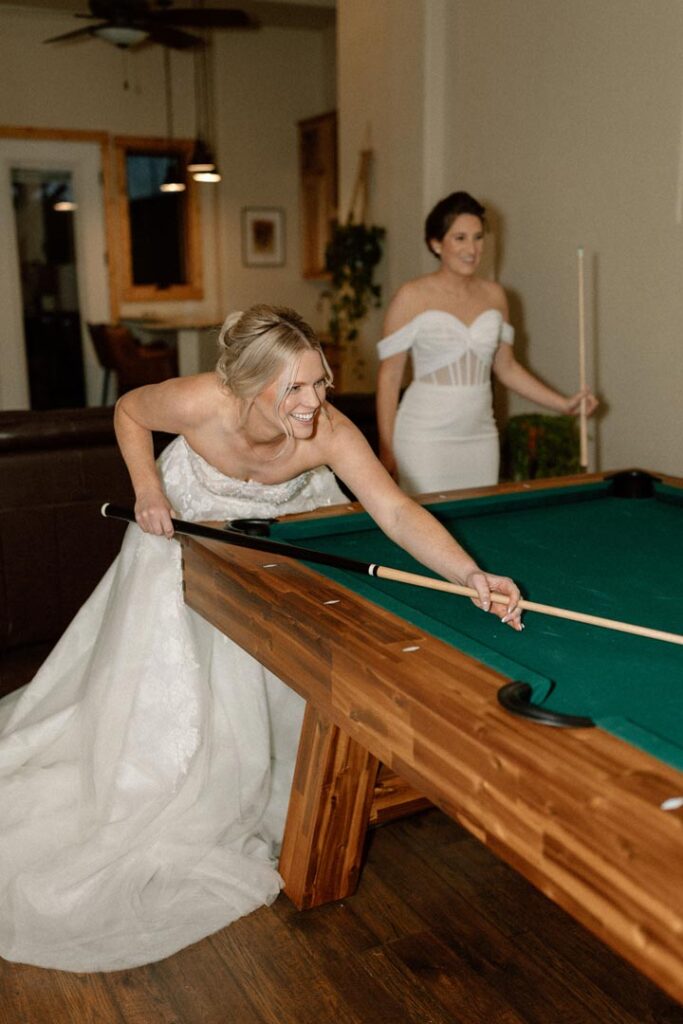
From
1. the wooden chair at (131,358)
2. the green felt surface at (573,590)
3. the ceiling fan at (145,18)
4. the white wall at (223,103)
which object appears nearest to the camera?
the green felt surface at (573,590)

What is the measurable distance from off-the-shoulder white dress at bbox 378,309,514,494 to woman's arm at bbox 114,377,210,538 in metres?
1.27

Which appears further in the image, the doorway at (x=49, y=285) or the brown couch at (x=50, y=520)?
the doorway at (x=49, y=285)

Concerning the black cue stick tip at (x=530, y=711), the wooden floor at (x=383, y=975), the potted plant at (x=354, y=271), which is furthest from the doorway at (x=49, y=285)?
the black cue stick tip at (x=530, y=711)

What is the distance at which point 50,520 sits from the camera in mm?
3527

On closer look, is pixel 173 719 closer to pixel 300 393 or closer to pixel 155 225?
pixel 300 393

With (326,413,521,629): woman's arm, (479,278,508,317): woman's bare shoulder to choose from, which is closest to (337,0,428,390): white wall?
(479,278,508,317): woman's bare shoulder

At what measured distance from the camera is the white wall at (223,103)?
8148mm

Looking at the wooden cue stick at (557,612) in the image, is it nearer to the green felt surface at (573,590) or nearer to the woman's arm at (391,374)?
the green felt surface at (573,590)

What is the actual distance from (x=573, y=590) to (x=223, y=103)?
26.7 feet

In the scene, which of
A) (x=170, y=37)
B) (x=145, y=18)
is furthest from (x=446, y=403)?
(x=170, y=37)

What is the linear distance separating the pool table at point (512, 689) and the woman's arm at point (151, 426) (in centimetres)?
Result: 16

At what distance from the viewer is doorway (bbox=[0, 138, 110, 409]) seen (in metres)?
8.41

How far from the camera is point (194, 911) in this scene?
6.91ft

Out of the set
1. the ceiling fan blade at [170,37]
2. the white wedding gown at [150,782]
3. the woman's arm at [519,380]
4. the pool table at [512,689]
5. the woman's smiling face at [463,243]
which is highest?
the ceiling fan blade at [170,37]
